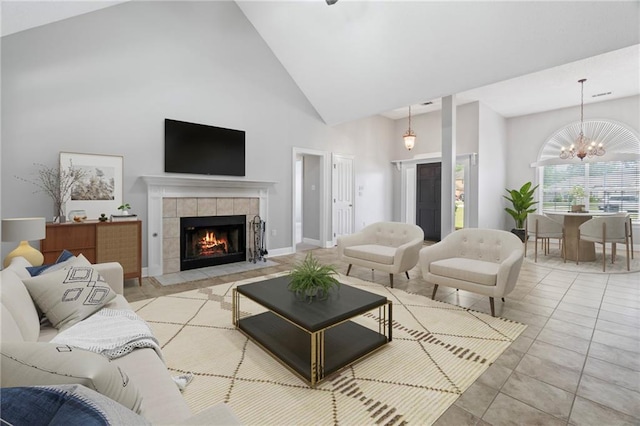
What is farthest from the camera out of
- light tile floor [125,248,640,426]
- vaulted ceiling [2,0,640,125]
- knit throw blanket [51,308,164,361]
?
vaulted ceiling [2,0,640,125]

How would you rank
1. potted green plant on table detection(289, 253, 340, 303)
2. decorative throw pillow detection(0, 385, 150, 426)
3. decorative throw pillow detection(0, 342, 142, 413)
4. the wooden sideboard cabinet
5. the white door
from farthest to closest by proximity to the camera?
the white door → the wooden sideboard cabinet → potted green plant on table detection(289, 253, 340, 303) → decorative throw pillow detection(0, 342, 142, 413) → decorative throw pillow detection(0, 385, 150, 426)

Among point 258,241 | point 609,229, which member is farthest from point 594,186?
point 258,241

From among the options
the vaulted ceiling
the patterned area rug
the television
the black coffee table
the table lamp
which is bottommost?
the patterned area rug

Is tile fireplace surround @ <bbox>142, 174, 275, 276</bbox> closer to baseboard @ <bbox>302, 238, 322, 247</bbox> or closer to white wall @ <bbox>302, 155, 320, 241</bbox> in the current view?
white wall @ <bbox>302, 155, 320, 241</bbox>

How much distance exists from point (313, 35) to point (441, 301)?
4.36m

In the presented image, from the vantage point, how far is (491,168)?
290 inches

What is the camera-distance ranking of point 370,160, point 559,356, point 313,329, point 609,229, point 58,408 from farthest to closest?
point 370,160 < point 609,229 < point 559,356 < point 313,329 < point 58,408

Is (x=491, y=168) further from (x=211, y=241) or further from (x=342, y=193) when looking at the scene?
Result: (x=211, y=241)

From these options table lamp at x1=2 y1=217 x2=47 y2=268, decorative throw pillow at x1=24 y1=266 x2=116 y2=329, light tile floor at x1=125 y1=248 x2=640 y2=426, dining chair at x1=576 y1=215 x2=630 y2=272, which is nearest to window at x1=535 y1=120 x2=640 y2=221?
dining chair at x1=576 y1=215 x2=630 y2=272

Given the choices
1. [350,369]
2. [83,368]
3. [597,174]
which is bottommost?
[350,369]

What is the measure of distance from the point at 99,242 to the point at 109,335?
258 centimetres

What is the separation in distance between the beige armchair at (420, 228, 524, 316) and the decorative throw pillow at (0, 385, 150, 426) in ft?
9.94

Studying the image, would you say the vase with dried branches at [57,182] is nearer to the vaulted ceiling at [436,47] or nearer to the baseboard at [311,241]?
the vaulted ceiling at [436,47]

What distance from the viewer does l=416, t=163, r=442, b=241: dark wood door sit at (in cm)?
778
